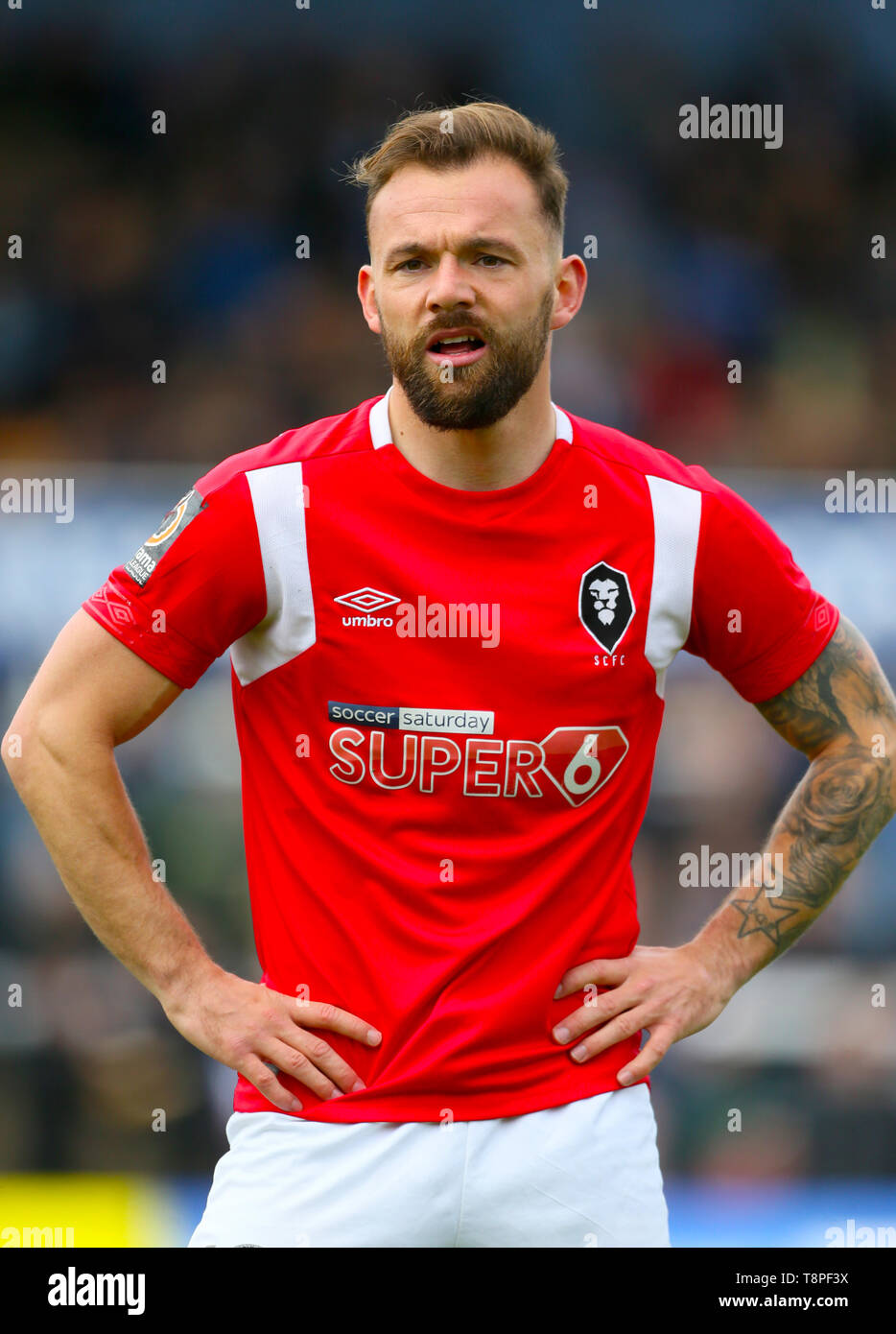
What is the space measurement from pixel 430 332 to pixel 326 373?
4071mm

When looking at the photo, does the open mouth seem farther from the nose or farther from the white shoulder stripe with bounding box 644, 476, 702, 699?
the white shoulder stripe with bounding box 644, 476, 702, 699

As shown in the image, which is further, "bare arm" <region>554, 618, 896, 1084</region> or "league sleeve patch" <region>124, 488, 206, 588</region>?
"bare arm" <region>554, 618, 896, 1084</region>

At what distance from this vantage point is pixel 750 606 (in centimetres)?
279

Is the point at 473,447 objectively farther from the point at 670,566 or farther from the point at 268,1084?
the point at 268,1084

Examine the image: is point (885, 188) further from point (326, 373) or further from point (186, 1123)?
point (186, 1123)

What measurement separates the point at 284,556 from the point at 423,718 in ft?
1.20

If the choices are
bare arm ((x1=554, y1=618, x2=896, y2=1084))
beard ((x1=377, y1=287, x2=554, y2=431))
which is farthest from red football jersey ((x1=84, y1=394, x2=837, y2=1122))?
bare arm ((x1=554, y1=618, x2=896, y2=1084))

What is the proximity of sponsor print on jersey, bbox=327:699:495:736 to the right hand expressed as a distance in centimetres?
49

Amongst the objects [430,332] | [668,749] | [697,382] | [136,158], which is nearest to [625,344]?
[697,382]

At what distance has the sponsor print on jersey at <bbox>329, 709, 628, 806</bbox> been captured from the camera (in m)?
2.60

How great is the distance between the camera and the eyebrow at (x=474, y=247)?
2639 mm

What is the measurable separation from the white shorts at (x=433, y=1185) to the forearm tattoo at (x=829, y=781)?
1.96 ft

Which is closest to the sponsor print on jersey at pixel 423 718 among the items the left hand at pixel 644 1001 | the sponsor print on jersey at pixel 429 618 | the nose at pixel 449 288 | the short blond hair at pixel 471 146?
the sponsor print on jersey at pixel 429 618

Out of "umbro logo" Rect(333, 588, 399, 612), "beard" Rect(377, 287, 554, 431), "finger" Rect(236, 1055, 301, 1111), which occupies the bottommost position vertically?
"finger" Rect(236, 1055, 301, 1111)
